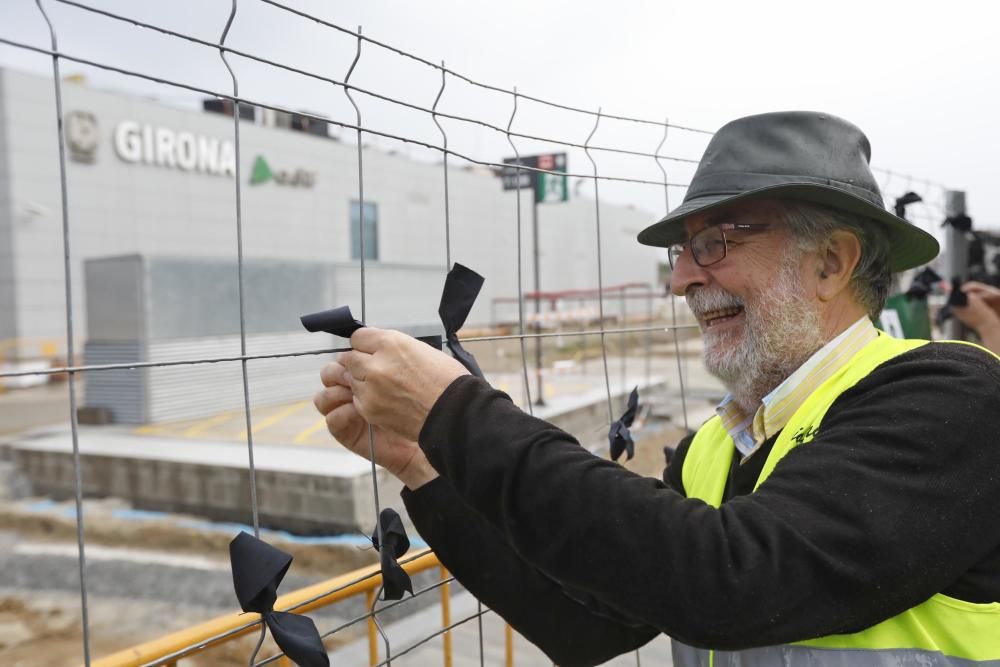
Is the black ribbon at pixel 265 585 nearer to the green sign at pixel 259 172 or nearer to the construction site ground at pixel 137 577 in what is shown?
the construction site ground at pixel 137 577

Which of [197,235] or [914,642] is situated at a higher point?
[197,235]

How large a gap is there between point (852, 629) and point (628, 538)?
0.35 metres

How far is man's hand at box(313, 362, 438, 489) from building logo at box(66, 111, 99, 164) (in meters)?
19.7

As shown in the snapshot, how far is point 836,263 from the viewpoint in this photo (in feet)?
4.43

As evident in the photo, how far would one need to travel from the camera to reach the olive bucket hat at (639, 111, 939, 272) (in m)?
1.26

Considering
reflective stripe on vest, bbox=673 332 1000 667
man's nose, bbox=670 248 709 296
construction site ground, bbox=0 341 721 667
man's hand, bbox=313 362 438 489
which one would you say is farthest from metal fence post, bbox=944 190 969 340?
man's hand, bbox=313 362 438 489

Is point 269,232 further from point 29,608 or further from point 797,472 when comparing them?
point 797,472

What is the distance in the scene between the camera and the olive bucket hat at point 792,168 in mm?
1260

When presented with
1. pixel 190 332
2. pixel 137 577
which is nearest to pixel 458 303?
pixel 137 577

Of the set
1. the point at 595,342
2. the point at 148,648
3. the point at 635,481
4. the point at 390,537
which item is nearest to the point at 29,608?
the point at 148,648

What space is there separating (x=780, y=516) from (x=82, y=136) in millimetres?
21045

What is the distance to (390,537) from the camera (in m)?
1.25

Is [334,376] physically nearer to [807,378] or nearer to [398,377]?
[398,377]

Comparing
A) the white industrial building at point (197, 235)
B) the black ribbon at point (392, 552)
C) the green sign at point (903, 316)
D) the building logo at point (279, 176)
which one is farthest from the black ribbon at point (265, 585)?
the building logo at point (279, 176)
